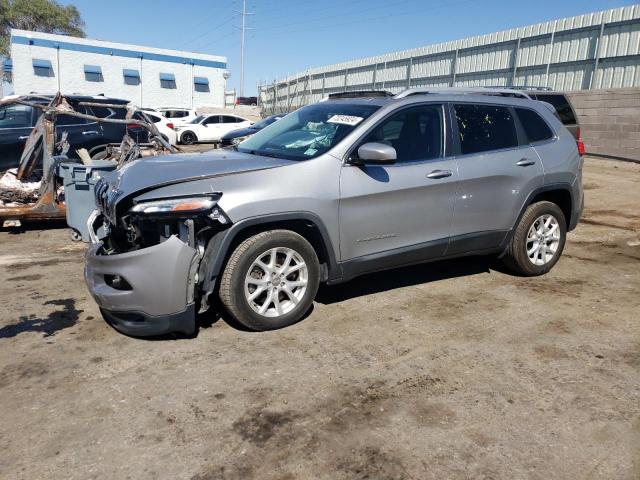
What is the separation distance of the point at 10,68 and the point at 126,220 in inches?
1685

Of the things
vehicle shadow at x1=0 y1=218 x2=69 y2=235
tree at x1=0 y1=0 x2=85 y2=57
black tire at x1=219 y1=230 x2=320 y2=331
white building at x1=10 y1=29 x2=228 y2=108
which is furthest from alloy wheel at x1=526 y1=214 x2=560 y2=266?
tree at x1=0 y1=0 x2=85 y2=57

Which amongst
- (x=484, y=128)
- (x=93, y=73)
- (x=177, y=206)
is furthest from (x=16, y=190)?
(x=93, y=73)

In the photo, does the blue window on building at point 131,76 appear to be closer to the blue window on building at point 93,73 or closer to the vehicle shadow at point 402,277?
the blue window on building at point 93,73

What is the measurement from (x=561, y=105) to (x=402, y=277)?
7823mm

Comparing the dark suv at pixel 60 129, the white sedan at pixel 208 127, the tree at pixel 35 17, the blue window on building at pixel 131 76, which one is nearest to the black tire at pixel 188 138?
the white sedan at pixel 208 127

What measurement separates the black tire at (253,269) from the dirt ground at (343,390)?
0.38 feet

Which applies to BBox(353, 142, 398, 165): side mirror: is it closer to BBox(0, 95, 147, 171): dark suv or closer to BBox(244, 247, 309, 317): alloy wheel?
BBox(244, 247, 309, 317): alloy wheel

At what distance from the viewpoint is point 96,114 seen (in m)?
9.66

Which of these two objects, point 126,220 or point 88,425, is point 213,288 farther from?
point 88,425

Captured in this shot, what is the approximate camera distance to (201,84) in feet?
145

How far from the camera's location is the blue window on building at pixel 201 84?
144ft

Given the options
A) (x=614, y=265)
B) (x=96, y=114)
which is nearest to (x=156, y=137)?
(x=96, y=114)

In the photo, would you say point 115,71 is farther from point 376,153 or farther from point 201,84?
Answer: point 376,153

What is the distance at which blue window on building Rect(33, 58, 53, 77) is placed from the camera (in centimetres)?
3694
